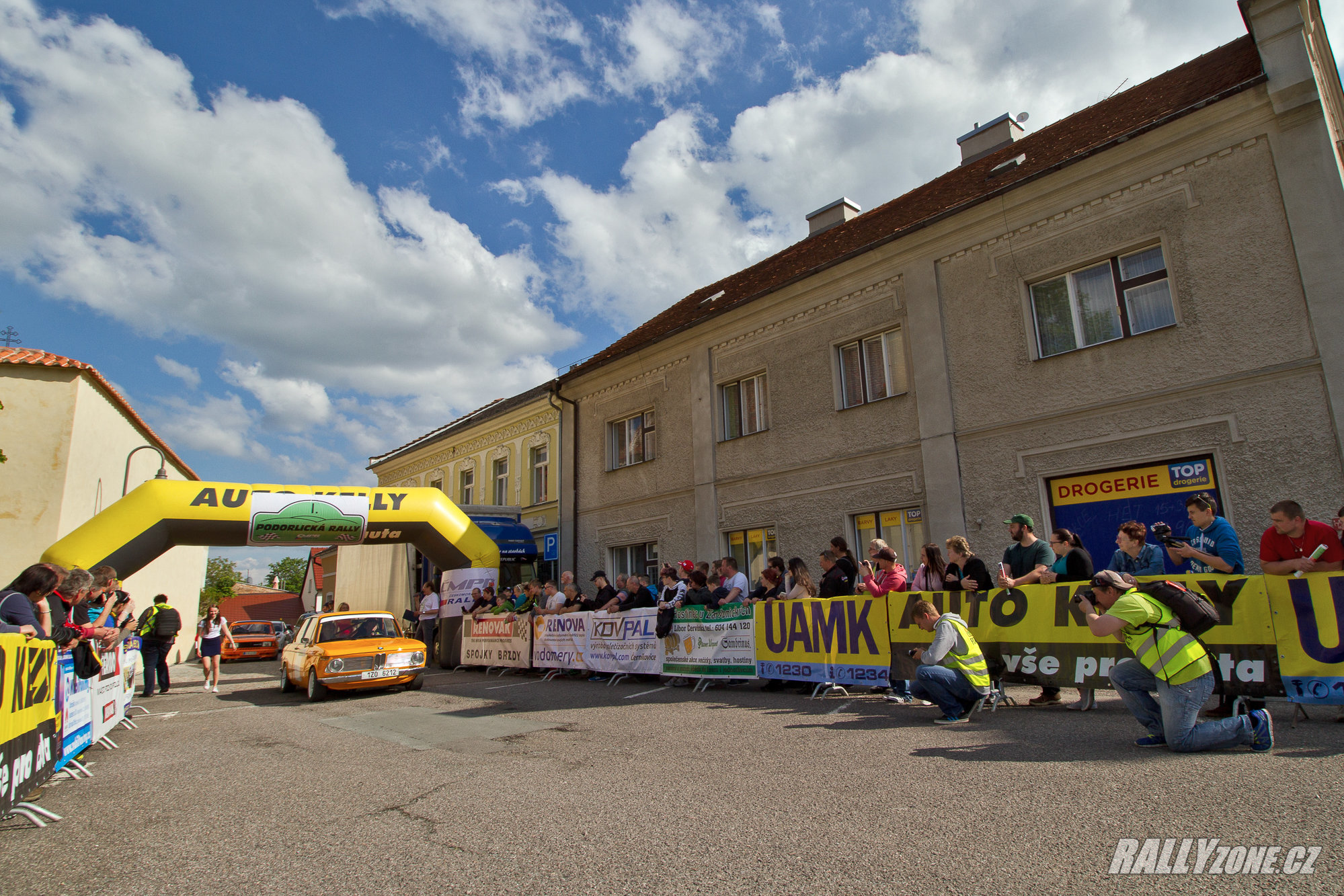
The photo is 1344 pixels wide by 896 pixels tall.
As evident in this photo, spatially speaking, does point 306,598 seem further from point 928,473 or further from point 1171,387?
point 1171,387

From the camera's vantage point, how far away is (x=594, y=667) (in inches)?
507

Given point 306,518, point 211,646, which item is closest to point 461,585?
point 306,518

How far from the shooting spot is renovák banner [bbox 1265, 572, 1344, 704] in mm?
6004

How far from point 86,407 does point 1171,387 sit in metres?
22.3

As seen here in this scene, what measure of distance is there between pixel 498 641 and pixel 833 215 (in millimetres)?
13408

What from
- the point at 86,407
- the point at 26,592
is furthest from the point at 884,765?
the point at 86,407

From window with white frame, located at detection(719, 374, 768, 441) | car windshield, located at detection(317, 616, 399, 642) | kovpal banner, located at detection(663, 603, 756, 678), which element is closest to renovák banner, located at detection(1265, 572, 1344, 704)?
kovpal banner, located at detection(663, 603, 756, 678)

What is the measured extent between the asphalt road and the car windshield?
190 inches

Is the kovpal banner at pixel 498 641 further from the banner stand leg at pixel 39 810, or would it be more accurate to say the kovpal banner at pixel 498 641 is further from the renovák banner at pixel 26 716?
the banner stand leg at pixel 39 810

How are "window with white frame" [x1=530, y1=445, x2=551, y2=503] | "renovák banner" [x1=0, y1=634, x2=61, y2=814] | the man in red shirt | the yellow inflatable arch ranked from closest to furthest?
1. "renovák banner" [x1=0, y1=634, x2=61, y2=814]
2. the man in red shirt
3. the yellow inflatable arch
4. "window with white frame" [x1=530, y1=445, x2=551, y2=503]

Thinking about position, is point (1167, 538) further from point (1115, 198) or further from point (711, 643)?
point (1115, 198)

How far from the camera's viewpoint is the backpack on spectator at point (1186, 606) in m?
5.20

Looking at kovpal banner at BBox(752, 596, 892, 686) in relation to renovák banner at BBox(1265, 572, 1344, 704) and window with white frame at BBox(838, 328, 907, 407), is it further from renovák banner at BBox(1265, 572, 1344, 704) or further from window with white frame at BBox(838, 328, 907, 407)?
window with white frame at BBox(838, 328, 907, 407)
